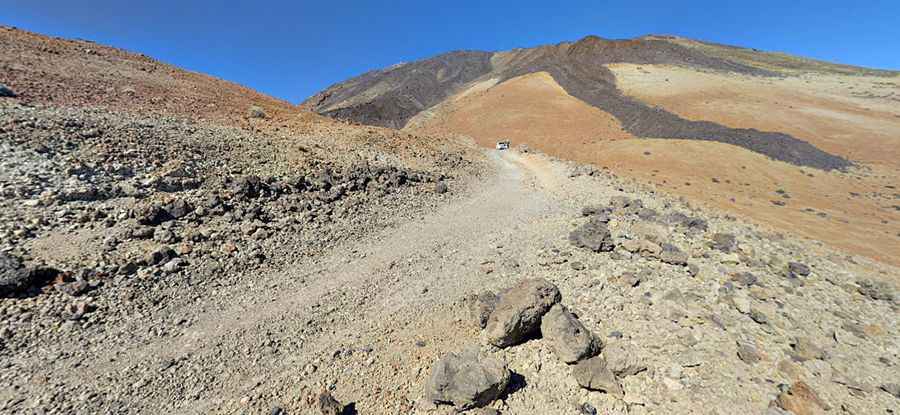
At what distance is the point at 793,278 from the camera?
368 inches

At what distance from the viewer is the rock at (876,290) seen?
8.82 m

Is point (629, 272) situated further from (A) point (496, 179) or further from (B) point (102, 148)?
(B) point (102, 148)

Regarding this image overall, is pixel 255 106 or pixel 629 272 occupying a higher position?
pixel 255 106

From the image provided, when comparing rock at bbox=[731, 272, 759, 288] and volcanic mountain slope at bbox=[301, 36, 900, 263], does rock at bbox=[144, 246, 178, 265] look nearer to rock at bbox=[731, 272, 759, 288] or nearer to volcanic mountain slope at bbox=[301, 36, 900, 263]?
rock at bbox=[731, 272, 759, 288]

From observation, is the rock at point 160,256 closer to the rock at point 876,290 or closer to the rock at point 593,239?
the rock at point 593,239

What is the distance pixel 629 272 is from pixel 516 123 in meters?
35.5

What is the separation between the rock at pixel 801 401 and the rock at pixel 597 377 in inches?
84.0

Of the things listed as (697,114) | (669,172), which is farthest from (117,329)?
(697,114)

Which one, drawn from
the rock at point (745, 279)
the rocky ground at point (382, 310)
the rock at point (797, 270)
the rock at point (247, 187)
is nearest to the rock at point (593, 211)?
the rocky ground at point (382, 310)

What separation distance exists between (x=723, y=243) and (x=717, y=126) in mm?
32223

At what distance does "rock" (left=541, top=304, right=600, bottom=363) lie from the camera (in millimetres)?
5844

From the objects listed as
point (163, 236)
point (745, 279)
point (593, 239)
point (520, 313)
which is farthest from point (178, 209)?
point (745, 279)

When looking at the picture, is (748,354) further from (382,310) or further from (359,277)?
(359,277)

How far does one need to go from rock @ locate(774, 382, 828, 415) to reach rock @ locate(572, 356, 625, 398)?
2.13m
